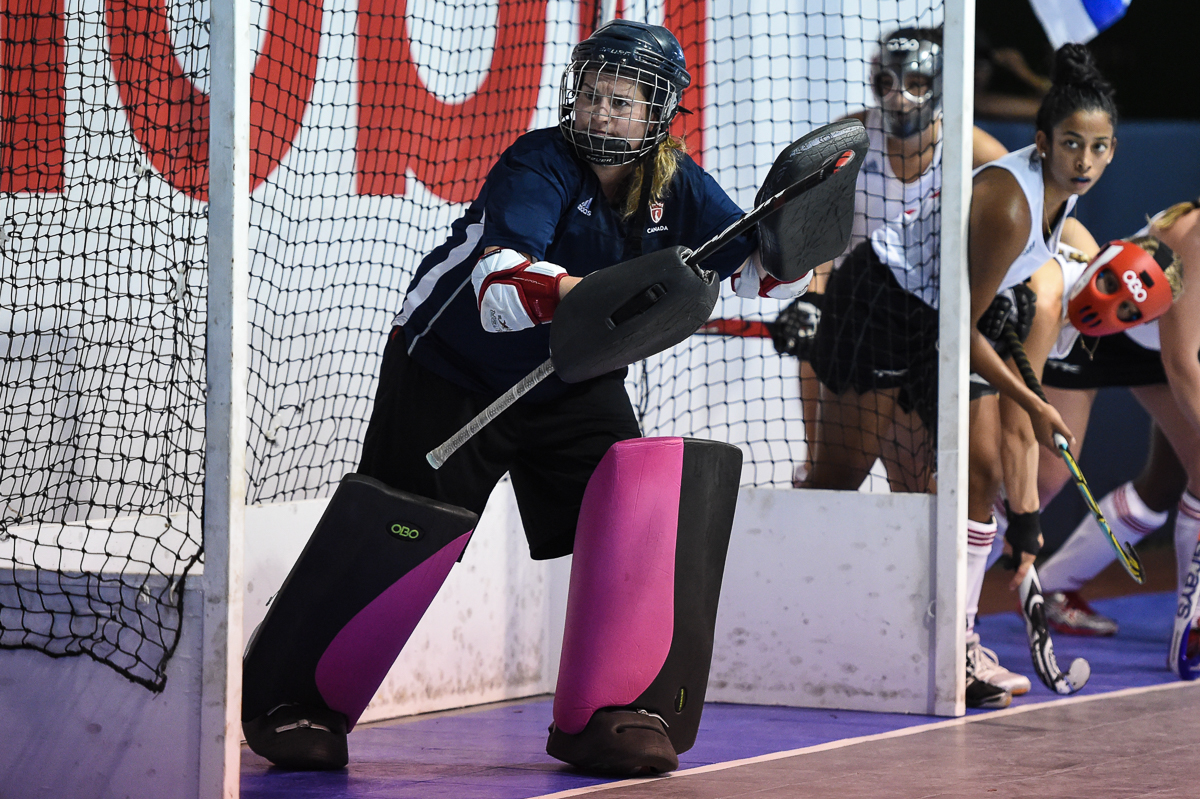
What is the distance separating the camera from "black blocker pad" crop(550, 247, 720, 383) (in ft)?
7.25

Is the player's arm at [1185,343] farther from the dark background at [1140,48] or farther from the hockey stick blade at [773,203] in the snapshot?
the dark background at [1140,48]

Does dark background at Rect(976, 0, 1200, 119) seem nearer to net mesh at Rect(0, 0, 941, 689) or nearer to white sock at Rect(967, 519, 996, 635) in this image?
net mesh at Rect(0, 0, 941, 689)

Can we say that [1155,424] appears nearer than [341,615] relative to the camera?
No

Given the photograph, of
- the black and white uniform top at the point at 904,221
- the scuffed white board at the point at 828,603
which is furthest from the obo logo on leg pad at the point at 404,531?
the black and white uniform top at the point at 904,221

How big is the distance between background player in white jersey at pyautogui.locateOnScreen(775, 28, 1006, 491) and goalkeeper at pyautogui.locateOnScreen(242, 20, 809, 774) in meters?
1.02

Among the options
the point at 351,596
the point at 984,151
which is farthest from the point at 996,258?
the point at 351,596

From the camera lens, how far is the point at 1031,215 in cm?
339

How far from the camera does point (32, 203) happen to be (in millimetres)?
2926

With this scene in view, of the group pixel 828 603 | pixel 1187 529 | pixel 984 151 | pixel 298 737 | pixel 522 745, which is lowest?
pixel 522 745

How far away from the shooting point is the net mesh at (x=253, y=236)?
262 cm

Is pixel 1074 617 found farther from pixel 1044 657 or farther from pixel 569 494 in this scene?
pixel 569 494

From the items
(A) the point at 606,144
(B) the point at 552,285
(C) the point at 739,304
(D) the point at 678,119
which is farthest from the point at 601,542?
(D) the point at 678,119

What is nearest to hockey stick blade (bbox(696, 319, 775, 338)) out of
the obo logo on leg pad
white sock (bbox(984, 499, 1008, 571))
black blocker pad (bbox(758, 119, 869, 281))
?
white sock (bbox(984, 499, 1008, 571))

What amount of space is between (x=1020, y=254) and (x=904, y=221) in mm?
310
